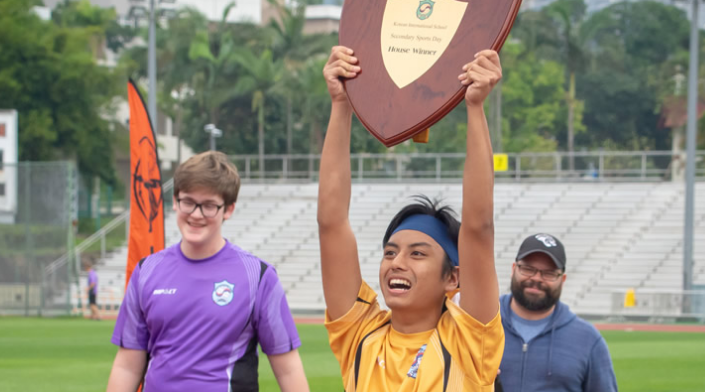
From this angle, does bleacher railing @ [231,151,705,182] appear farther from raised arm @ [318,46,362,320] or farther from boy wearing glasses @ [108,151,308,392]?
raised arm @ [318,46,362,320]

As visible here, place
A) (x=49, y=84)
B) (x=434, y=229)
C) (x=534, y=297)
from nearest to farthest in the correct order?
(x=434, y=229)
(x=534, y=297)
(x=49, y=84)

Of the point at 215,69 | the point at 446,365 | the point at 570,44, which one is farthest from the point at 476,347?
the point at 570,44

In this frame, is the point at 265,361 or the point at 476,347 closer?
the point at 476,347

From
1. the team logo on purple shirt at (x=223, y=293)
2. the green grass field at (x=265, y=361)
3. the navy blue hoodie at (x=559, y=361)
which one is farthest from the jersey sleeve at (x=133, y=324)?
the green grass field at (x=265, y=361)

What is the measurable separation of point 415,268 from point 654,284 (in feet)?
95.6

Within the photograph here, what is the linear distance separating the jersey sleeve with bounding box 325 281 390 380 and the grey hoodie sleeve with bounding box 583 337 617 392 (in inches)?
59.7

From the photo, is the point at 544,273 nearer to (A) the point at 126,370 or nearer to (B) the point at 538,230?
(A) the point at 126,370

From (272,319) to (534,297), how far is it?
4.33ft

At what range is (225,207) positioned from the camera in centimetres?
387

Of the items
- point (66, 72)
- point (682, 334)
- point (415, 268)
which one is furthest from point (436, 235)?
point (66, 72)

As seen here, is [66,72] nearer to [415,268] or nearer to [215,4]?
[215,4]

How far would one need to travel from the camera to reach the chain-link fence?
89.9 ft

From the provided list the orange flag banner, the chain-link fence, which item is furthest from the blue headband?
the chain-link fence

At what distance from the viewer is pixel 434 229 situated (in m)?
3.20
